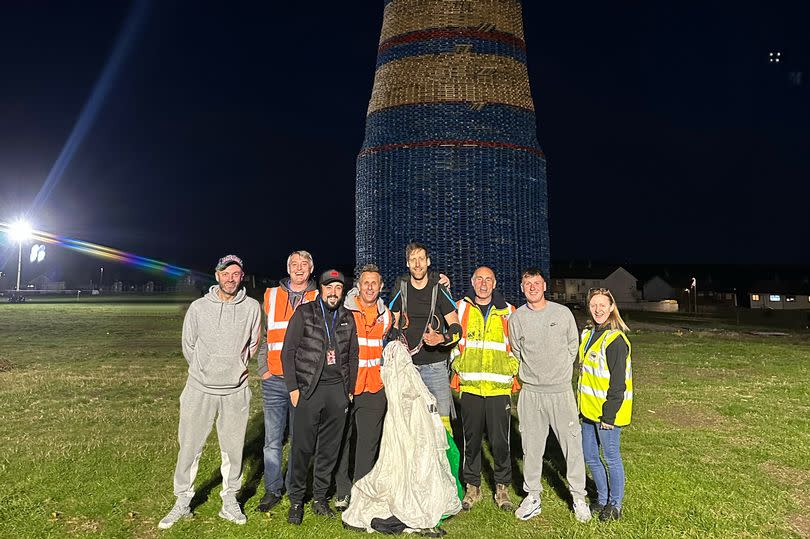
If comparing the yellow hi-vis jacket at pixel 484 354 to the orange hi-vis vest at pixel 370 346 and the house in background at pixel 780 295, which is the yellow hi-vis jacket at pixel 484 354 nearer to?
the orange hi-vis vest at pixel 370 346

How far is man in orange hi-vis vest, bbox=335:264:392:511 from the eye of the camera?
5.04m

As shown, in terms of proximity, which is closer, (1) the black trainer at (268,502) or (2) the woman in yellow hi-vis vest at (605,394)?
(2) the woman in yellow hi-vis vest at (605,394)

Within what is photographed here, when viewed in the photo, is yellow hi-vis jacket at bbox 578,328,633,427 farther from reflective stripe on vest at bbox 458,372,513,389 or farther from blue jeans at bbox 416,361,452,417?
blue jeans at bbox 416,361,452,417

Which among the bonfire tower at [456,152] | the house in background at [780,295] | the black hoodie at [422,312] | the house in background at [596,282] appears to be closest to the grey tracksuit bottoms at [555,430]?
the black hoodie at [422,312]

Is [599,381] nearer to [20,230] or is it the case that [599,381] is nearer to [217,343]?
[217,343]

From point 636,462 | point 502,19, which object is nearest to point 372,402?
point 636,462

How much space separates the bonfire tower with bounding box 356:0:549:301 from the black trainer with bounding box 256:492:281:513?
3.70 m

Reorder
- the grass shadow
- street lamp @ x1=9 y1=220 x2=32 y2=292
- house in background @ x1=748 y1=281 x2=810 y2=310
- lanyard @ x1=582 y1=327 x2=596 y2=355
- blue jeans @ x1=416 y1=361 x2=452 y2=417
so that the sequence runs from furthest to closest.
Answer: house in background @ x1=748 y1=281 x2=810 y2=310, street lamp @ x1=9 y1=220 x2=32 y2=292, the grass shadow, blue jeans @ x1=416 y1=361 x2=452 y2=417, lanyard @ x1=582 y1=327 x2=596 y2=355

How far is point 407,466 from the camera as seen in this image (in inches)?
186

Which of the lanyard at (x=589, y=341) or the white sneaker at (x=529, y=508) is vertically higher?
the lanyard at (x=589, y=341)

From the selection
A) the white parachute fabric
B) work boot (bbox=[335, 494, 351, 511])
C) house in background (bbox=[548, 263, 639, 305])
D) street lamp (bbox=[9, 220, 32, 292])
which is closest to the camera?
the white parachute fabric

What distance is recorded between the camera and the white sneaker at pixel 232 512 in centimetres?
480

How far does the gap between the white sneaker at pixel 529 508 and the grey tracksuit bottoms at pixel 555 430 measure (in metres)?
0.05

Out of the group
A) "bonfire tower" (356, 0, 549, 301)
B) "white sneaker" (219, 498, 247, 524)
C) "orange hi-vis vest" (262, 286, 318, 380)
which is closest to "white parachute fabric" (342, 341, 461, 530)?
"white sneaker" (219, 498, 247, 524)
